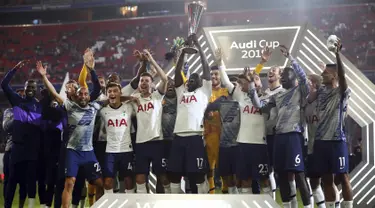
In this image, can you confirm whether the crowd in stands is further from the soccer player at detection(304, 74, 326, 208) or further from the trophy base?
the trophy base

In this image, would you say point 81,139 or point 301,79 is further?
point 81,139

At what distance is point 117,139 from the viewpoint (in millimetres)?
7781

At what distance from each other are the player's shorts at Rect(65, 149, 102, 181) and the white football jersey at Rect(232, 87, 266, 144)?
2.08m

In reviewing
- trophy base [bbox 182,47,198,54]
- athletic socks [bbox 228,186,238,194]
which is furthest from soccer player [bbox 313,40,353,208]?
trophy base [bbox 182,47,198,54]

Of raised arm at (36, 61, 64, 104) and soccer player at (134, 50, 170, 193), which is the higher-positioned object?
raised arm at (36, 61, 64, 104)

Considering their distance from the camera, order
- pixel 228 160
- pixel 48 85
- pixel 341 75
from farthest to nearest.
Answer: pixel 228 160, pixel 48 85, pixel 341 75

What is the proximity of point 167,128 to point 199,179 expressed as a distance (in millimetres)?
908

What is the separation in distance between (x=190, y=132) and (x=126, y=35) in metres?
22.4

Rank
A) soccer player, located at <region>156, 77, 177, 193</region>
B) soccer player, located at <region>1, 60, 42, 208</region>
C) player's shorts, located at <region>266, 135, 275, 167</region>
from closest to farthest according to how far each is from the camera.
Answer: player's shorts, located at <region>266, 135, 275, 167</region> < soccer player, located at <region>156, 77, 177, 193</region> < soccer player, located at <region>1, 60, 42, 208</region>

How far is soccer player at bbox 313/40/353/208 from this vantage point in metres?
7.02

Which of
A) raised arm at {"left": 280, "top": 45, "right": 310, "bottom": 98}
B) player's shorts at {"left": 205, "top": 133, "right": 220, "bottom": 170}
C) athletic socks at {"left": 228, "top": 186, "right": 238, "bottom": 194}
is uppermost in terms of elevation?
raised arm at {"left": 280, "top": 45, "right": 310, "bottom": 98}

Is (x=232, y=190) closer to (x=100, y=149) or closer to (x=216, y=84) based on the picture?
(x=216, y=84)

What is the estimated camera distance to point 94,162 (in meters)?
7.64

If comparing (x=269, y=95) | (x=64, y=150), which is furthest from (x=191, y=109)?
(x=64, y=150)
